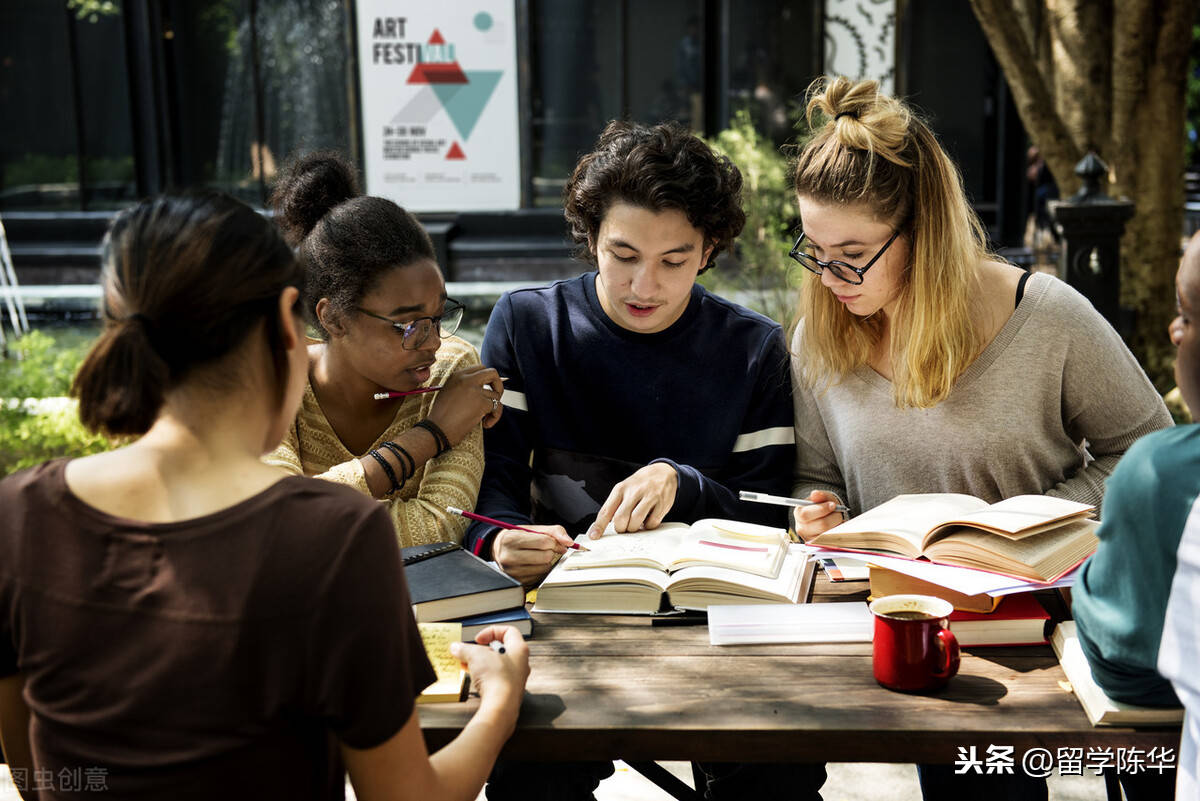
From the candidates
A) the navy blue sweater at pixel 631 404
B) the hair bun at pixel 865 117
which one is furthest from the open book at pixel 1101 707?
the hair bun at pixel 865 117

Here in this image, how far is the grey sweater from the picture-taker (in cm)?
255

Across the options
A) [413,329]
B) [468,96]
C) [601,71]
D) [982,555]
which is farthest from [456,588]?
[601,71]

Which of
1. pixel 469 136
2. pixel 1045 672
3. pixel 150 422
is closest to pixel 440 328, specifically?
pixel 150 422

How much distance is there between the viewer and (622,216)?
8.76ft

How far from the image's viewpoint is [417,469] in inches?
103

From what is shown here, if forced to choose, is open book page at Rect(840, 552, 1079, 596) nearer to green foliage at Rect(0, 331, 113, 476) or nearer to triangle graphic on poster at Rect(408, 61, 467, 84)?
green foliage at Rect(0, 331, 113, 476)

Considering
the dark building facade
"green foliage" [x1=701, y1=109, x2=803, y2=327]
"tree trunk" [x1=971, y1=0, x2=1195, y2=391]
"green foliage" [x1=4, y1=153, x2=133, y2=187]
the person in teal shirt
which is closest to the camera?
the person in teal shirt

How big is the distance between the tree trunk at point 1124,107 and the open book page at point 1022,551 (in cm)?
427

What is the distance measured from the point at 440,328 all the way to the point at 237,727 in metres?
1.49

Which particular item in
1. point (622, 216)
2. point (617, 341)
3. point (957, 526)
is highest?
point (622, 216)

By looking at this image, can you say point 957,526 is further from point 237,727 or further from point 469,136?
point 469,136

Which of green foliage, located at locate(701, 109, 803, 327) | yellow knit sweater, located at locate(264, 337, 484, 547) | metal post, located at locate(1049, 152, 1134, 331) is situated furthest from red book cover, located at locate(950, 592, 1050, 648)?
green foliage, located at locate(701, 109, 803, 327)

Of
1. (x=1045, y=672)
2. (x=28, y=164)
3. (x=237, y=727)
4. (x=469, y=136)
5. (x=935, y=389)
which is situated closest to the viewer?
(x=237, y=727)

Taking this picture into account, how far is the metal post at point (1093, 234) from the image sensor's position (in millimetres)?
5082
